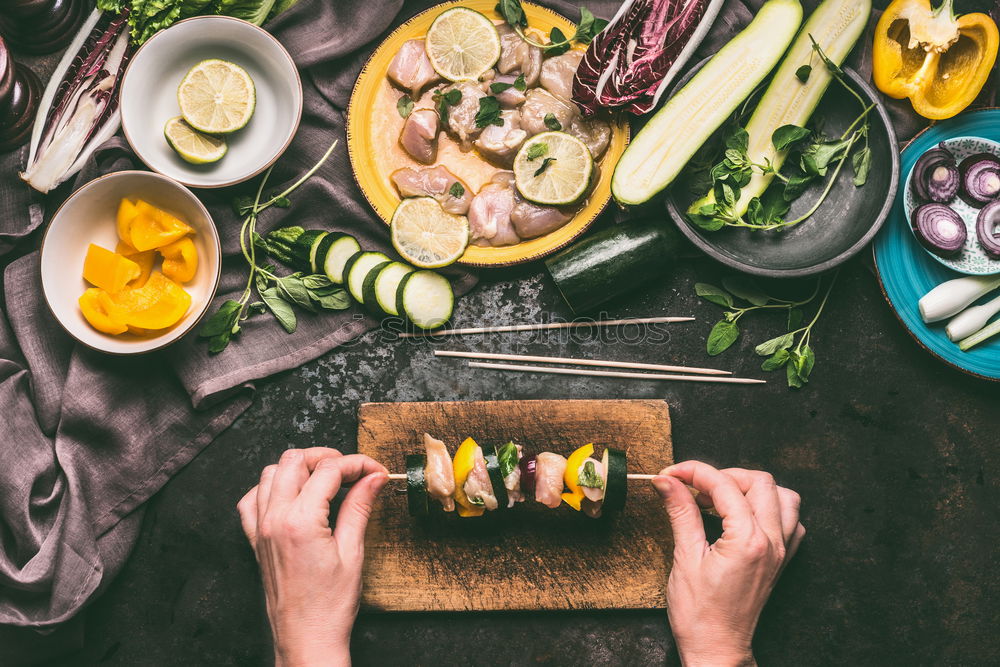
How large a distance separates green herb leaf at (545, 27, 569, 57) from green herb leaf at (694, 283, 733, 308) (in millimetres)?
1540

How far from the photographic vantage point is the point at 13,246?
388 cm

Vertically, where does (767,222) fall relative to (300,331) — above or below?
above

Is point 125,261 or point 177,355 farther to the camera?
point 177,355

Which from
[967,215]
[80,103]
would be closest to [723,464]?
[967,215]

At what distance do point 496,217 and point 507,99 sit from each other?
2.22 feet

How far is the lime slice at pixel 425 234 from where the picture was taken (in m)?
3.73

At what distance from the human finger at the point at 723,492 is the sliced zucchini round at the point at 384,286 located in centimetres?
172

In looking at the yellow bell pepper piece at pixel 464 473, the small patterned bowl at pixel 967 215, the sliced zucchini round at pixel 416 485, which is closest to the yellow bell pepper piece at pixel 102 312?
the sliced zucchini round at pixel 416 485

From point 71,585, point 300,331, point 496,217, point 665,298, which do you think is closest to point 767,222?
point 665,298

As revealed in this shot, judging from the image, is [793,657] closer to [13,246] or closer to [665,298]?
[665,298]

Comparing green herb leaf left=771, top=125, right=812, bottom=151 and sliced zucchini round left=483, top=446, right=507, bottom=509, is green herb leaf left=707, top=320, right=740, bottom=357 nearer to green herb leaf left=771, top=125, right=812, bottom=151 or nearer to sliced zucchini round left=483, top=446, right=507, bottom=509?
green herb leaf left=771, top=125, right=812, bottom=151

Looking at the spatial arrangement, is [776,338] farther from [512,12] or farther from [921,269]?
[512,12]

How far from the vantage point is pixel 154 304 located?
11.8 ft

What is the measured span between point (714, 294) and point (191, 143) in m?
3.03
